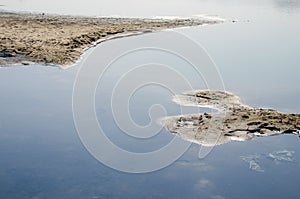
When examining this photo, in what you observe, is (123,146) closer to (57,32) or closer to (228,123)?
(228,123)

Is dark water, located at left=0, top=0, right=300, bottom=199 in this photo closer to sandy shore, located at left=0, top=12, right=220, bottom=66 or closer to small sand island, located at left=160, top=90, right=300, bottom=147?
small sand island, located at left=160, top=90, right=300, bottom=147

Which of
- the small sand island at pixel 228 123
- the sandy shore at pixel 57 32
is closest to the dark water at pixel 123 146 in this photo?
the small sand island at pixel 228 123

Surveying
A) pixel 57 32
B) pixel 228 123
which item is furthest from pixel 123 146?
pixel 57 32

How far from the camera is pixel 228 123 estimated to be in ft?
61.0

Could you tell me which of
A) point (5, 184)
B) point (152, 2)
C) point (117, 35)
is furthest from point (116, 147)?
point (152, 2)

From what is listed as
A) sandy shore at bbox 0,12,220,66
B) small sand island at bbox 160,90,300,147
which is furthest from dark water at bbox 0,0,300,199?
sandy shore at bbox 0,12,220,66

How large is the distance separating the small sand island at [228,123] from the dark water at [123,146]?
509 mm

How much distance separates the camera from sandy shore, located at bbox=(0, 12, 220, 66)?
90.2ft

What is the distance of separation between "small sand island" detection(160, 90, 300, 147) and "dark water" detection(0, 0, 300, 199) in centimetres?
51

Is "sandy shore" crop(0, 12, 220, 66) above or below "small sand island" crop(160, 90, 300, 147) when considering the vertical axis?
above

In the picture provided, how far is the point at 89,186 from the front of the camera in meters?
14.1

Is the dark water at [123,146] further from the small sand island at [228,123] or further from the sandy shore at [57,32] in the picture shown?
the sandy shore at [57,32]

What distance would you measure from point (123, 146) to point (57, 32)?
62.6 ft

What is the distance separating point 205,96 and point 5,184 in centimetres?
1005
